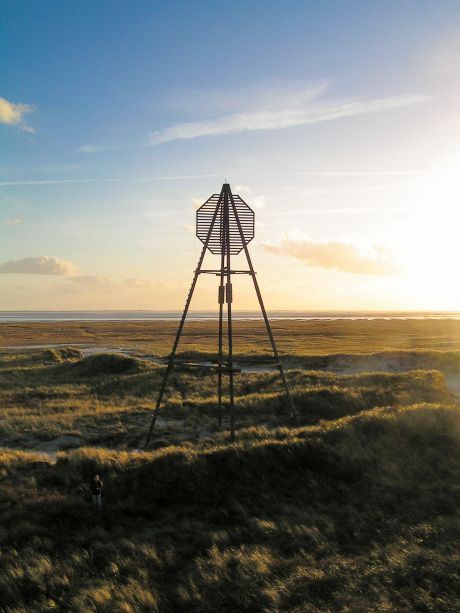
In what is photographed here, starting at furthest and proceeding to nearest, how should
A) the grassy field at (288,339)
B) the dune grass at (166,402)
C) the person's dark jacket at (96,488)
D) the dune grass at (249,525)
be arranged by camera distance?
the grassy field at (288,339) < the dune grass at (166,402) < the person's dark jacket at (96,488) < the dune grass at (249,525)

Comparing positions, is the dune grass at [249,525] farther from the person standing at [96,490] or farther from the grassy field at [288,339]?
the grassy field at [288,339]

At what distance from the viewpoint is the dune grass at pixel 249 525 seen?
7.26 meters

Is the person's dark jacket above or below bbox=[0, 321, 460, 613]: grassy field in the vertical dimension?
above

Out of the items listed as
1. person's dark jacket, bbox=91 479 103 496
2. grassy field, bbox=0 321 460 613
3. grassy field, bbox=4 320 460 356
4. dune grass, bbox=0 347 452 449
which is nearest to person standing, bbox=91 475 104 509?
person's dark jacket, bbox=91 479 103 496

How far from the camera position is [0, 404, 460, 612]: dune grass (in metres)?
7.26

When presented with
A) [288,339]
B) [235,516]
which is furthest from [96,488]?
[288,339]

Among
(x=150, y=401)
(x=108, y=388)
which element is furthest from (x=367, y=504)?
(x=108, y=388)

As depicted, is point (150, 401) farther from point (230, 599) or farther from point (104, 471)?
point (230, 599)

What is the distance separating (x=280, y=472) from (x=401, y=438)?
15.2ft

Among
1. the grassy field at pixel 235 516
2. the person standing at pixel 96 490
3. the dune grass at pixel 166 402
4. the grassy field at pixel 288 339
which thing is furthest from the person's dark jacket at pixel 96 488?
the grassy field at pixel 288 339

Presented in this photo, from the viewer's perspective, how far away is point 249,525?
31.6ft

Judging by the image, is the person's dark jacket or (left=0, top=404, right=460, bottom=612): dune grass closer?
(left=0, top=404, right=460, bottom=612): dune grass

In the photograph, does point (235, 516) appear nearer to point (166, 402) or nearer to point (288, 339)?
point (166, 402)

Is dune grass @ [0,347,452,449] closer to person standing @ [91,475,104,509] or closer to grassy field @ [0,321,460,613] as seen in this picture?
grassy field @ [0,321,460,613]
